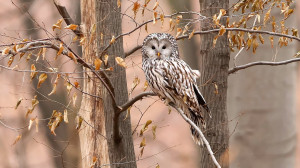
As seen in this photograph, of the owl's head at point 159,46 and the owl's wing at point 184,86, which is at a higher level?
the owl's head at point 159,46

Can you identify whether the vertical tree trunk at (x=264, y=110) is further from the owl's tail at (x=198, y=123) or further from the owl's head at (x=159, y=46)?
the owl's head at (x=159, y=46)

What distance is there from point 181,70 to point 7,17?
16.6ft

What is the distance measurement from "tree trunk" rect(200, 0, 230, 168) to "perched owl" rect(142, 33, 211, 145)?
0.15 m

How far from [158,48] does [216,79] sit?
56cm

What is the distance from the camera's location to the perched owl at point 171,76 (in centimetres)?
510

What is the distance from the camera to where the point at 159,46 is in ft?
17.5

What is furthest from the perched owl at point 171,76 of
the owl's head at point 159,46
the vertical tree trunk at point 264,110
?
the vertical tree trunk at point 264,110

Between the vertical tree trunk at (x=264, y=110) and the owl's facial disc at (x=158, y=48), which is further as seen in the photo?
the vertical tree trunk at (x=264, y=110)

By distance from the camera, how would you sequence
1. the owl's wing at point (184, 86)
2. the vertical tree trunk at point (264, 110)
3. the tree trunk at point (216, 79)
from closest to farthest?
the owl's wing at point (184, 86)
the tree trunk at point (216, 79)
the vertical tree trunk at point (264, 110)

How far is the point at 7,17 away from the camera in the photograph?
952 cm

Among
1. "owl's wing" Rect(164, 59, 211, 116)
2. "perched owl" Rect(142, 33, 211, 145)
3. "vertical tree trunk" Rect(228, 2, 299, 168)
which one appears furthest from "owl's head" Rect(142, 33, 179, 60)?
"vertical tree trunk" Rect(228, 2, 299, 168)

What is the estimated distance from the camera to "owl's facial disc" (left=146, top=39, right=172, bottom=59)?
5.32m

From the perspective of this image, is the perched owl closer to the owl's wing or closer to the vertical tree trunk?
the owl's wing

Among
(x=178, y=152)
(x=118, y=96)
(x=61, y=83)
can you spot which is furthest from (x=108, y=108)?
(x=178, y=152)
